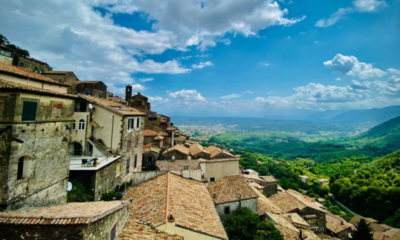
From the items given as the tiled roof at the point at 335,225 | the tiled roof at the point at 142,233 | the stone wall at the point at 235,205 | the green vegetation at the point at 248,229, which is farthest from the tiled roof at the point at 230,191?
the tiled roof at the point at 335,225

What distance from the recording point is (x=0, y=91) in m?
8.93

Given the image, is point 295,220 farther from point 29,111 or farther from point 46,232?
point 29,111

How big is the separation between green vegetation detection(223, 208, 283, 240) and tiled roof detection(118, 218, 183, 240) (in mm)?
9888

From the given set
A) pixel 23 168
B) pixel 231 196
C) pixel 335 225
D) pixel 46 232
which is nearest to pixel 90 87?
pixel 231 196

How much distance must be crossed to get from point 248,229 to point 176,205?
936 cm

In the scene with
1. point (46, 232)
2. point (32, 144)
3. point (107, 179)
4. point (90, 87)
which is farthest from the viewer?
point (90, 87)

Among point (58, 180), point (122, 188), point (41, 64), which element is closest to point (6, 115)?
point (58, 180)

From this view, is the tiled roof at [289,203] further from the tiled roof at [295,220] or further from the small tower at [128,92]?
the small tower at [128,92]

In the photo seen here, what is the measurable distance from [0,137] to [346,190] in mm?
78697

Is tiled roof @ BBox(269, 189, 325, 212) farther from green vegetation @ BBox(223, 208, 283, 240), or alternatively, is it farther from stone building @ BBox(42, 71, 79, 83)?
stone building @ BBox(42, 71, 79, 83)

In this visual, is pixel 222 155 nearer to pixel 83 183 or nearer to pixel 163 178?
pixel 163 178

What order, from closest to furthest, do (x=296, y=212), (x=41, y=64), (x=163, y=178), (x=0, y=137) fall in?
(x=0, y=137), (x=163, y=178), (x=296, y=212), (x=41, y=64)

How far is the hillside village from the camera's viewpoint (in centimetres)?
833

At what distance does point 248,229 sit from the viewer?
1912cm
